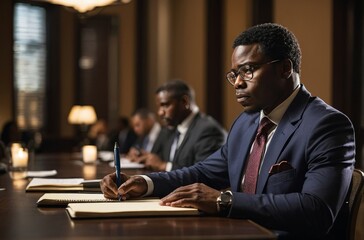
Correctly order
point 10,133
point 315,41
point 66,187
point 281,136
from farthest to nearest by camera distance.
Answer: point 10,133 < point 315,41 < point 66,187 < point 281,136

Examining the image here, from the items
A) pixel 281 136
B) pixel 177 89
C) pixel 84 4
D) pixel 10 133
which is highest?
pixel 84 4

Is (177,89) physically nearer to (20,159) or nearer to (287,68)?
(20,159)

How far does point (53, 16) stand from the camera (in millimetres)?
8875

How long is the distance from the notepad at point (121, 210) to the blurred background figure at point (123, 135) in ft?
17.8

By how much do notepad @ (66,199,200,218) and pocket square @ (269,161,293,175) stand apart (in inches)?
14.5

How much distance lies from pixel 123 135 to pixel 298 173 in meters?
6.41

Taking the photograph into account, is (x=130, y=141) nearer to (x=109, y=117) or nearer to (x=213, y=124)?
(x=109, y=117)

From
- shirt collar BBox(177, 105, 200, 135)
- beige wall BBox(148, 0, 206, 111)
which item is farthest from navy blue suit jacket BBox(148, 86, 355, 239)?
beige wall BBox(148, 0, 206, 111)

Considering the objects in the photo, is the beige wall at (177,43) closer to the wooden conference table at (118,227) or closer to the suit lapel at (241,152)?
the suit lapel at (241,152)

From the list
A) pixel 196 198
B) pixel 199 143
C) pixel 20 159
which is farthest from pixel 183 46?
pixel 196 198

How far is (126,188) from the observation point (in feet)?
6.04

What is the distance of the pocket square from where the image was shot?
1806 mm

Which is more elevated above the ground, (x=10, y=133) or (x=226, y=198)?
(x=226, y=198)

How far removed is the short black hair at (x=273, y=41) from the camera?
6.26 ft
